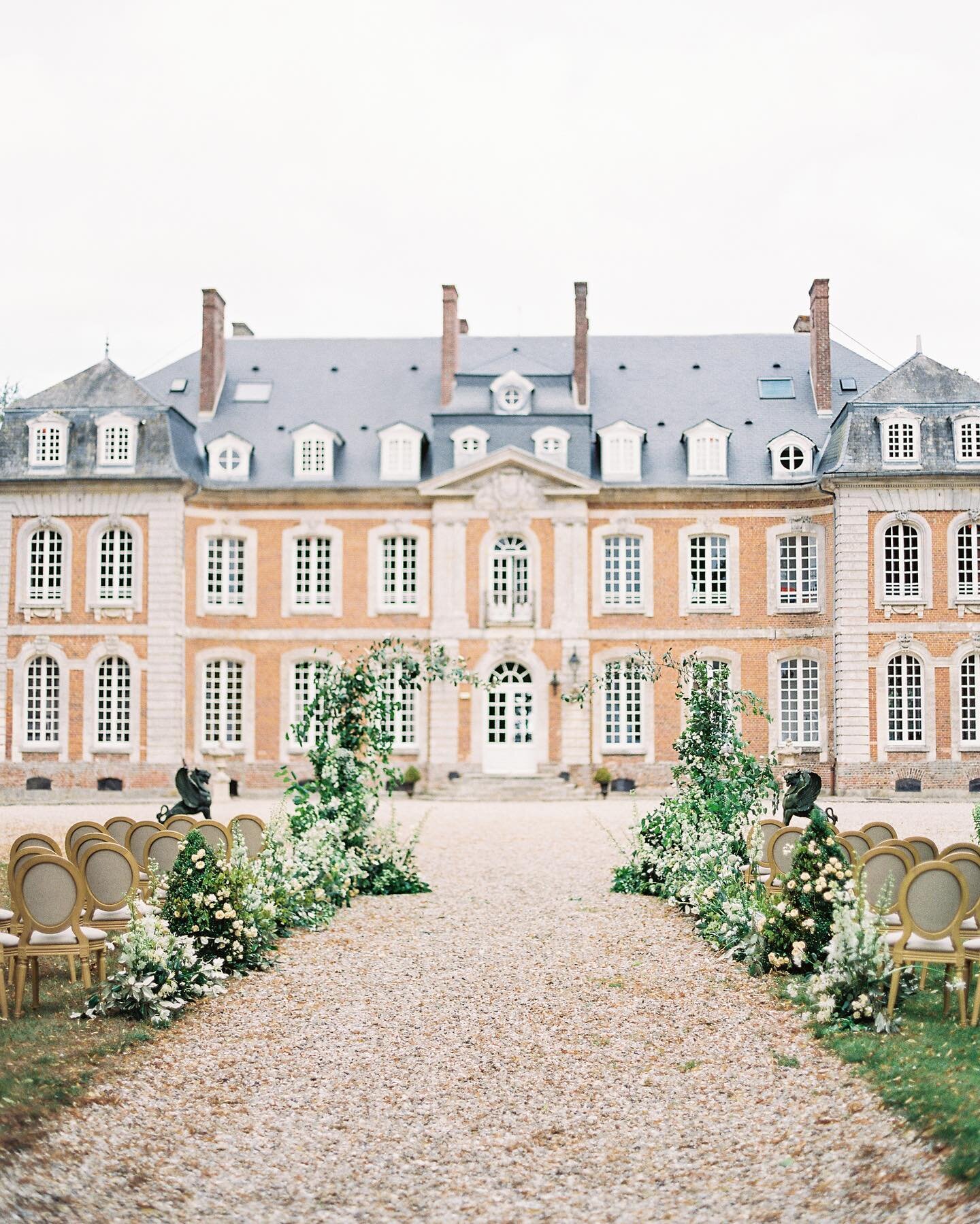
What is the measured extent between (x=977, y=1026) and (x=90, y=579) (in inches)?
938

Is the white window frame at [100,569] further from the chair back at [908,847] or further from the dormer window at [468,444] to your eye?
the chair back at [908,847]

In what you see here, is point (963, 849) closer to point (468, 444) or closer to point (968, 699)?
point (968, 699)

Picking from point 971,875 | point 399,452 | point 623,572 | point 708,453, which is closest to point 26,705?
point 399,452

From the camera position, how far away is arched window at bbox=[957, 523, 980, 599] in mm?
27172

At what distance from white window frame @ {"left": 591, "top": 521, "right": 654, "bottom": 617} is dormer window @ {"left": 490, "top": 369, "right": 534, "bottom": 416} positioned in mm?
3234

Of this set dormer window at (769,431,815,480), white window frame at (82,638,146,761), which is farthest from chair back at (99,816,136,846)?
dormer window at (769,431,815,480)

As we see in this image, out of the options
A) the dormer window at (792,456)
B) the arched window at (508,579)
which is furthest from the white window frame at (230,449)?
the dormer window at (792,456)

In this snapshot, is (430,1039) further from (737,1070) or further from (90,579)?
(90,579)

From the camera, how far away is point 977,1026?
22.6ft

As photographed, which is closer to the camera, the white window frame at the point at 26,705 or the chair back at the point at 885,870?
the chair back at the point at 885,870

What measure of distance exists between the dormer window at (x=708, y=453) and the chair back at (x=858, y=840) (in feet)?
62.7

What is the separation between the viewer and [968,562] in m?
27.2

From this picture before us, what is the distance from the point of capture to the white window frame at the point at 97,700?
1074 inches

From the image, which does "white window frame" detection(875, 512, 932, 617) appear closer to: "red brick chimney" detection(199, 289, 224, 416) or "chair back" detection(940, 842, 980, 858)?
"red brick chimney" detection(199, 289, 224, 416)
